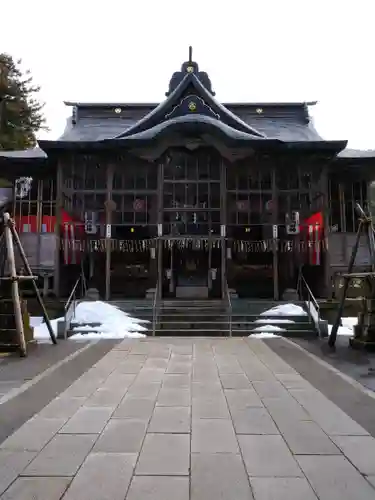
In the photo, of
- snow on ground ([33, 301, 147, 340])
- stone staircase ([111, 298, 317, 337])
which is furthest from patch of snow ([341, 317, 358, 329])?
snow on ground ([33, 301, 147, 340])

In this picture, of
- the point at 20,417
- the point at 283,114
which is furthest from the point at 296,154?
the point at 20,417

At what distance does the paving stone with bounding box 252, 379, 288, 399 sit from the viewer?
627cm

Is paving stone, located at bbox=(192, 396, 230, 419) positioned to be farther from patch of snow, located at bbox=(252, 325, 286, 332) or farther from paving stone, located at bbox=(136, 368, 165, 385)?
patch of snow, located at bbox=(252, 325, 286, 332)

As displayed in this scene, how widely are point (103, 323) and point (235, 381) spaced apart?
8.26 metres

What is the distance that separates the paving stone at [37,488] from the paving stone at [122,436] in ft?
2.24

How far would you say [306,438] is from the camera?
173 inches

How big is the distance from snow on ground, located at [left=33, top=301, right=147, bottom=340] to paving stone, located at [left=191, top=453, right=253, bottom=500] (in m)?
9.92

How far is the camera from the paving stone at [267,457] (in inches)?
140

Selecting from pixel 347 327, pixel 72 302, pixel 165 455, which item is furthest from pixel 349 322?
pixel 165 455

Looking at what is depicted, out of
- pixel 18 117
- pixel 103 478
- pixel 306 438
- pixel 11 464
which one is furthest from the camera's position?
pixel 18 117

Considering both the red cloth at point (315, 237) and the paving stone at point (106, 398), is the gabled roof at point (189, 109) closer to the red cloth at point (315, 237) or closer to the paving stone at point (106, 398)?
the red cloth at point (315, 237)

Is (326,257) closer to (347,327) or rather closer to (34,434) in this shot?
(347,327)

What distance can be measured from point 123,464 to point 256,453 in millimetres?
1233

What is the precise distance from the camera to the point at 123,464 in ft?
12.1
